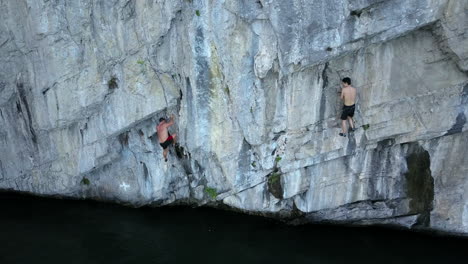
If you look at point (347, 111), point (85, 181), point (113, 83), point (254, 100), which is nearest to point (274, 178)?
point (254, 100)

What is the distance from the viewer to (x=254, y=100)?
412 inches

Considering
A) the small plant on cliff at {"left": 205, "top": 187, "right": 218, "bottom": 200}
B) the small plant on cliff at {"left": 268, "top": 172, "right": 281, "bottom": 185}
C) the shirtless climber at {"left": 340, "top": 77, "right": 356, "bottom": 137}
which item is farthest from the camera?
the small plant on cliff at {"left": 205, "top": 187, "right": 218, "bottom": 200}

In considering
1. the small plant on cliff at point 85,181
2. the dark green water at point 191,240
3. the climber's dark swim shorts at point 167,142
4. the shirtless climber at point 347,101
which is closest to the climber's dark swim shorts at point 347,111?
the shirtless climber at point 347,101

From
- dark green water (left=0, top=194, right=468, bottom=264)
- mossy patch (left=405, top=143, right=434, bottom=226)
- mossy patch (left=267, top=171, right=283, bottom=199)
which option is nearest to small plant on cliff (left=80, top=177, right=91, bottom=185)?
dark green water (left=0, top=194, right=468, bottom=264)

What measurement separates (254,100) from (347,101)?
2.46 meters

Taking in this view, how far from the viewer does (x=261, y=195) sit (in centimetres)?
1191

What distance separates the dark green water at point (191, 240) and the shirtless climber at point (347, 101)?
349 centimetres

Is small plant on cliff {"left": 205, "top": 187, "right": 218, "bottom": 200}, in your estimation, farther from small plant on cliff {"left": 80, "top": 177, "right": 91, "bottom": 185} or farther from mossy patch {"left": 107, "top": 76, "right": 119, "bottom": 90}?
small plant on cliff {"left": 80, "top": 177, "right": 91, "bottom": 185}

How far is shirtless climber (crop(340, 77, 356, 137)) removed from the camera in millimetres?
9680

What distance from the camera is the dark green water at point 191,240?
10.8 meters

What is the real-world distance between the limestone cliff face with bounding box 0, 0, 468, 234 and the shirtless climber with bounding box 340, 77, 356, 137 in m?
0.31

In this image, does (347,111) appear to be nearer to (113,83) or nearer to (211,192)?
(211,192)

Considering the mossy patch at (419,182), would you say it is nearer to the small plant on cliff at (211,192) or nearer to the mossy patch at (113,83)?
the small plant on cliff at (211,192)

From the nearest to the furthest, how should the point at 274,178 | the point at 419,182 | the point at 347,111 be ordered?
the point at 347,111 < the point at 419,182 < the point at 274,178
